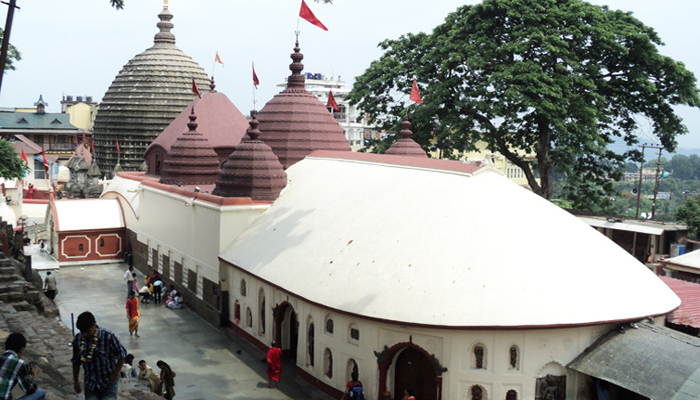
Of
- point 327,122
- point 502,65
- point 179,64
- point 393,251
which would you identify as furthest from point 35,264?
point 179,64

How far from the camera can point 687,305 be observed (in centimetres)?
1938

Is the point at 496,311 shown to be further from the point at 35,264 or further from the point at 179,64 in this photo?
the point at 179,64

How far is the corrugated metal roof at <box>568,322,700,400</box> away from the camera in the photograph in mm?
14180

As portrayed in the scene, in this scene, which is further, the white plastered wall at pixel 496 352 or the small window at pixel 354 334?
the small window at pixel 354 334

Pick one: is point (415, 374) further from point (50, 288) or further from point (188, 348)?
point (50, 288)

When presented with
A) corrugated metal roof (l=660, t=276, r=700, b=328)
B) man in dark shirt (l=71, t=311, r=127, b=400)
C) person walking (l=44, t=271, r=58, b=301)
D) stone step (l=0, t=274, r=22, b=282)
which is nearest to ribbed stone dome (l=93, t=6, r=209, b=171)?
person walking (l=44, t=271, r=58, b=301)

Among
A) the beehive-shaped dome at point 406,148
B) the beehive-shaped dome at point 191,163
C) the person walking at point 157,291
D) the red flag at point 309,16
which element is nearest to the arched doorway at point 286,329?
the person walking at point 157,291

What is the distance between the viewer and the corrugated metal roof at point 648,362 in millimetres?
14180

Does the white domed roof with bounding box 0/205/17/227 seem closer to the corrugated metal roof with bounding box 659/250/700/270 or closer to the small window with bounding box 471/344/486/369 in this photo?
the small window with bounding box 471/344/486/369

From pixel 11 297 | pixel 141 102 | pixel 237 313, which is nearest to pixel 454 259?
pixel 237 313

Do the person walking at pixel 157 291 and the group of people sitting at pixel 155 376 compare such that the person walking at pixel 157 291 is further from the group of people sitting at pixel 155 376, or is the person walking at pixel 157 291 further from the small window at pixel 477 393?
the small window at pixel 477 393

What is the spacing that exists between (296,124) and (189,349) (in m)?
11.9

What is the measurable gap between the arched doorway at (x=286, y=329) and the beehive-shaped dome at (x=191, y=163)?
12.7 metres

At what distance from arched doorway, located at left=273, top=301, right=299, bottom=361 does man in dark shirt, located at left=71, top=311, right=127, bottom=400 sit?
1003 cm
